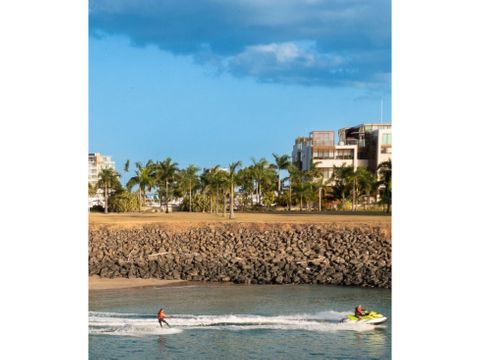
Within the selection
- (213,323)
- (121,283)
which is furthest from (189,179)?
(213,323)

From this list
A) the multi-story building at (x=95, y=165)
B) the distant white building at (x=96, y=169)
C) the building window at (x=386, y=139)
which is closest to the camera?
the building window at (x=386, y=139)

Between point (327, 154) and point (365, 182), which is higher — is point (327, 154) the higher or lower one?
the higher one

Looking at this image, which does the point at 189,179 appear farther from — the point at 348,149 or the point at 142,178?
the point at 348,149

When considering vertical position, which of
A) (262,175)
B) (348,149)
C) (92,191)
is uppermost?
(348,149)

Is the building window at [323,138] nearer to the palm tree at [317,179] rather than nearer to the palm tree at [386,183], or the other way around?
the palm tree at [317,179]

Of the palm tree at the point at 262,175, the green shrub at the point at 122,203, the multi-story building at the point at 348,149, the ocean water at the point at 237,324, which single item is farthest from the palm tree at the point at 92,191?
the ocean water at the point at 237,324

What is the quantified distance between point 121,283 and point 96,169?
72.6ft

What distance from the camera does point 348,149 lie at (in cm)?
2938

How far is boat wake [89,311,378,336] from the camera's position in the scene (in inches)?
376

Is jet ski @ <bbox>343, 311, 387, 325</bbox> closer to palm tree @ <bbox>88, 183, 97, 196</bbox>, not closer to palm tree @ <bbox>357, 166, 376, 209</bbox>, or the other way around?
palm tree @ <bbox>357, 166, 376, 209</bbox>

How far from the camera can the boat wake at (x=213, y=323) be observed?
31.4 ft

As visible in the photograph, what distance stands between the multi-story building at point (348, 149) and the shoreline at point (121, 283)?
44.8 feet

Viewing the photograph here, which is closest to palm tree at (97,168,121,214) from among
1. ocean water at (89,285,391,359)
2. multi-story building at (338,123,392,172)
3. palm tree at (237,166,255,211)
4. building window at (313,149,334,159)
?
palm tree at (237,166,255,211)
